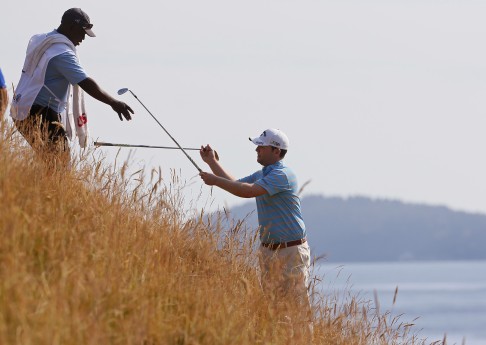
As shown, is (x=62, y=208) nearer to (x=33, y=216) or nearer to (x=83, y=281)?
(x=33, y=216)

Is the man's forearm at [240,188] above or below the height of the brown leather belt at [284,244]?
above

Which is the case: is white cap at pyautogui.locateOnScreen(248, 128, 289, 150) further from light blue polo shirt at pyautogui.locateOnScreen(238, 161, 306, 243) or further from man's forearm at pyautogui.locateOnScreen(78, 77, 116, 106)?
man's forearm at pyautogui.locateOnScreen(78, 77, 116, 106)

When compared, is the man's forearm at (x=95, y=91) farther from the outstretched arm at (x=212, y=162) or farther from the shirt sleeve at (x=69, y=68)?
the outstretched arm at (x=212, y=162)

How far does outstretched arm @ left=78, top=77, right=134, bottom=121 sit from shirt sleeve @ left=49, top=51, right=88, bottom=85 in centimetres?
4

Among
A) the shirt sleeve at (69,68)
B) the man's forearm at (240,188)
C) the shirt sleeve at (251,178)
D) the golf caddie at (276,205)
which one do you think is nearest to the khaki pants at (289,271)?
the golf caddie at (276,205)

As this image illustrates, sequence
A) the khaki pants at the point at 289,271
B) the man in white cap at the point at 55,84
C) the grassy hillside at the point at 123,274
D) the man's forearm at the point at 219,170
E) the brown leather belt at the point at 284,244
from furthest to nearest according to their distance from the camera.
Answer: the man's forearm at the point at 219,170
the brown leather belt at the point at 284,244
the man in white cap at the point at 55,84
the khaki pants at the point at 289,271
the grassy hillside at the point at 123,274

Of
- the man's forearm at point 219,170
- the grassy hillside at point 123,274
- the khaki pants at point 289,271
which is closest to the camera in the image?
the grassy hillside at point 123,274

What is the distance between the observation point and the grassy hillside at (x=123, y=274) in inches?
216

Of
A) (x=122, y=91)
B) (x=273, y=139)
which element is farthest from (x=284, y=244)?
(x=122, y=91)

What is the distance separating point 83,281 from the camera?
5.72 metres

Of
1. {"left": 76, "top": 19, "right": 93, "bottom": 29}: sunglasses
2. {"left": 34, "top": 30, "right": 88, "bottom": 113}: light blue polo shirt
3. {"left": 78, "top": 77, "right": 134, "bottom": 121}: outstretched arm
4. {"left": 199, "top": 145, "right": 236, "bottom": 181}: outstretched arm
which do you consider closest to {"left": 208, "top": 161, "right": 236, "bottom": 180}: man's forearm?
{"left": 199, "top": 145, "right": 236, "bottom": 181}: outstretched arm

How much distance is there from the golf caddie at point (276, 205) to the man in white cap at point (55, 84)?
108 centimetres

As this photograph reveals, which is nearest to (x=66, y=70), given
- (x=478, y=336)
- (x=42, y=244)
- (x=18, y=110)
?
(x=18, y=110)

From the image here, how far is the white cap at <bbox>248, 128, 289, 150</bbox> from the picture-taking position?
874 centimetres
